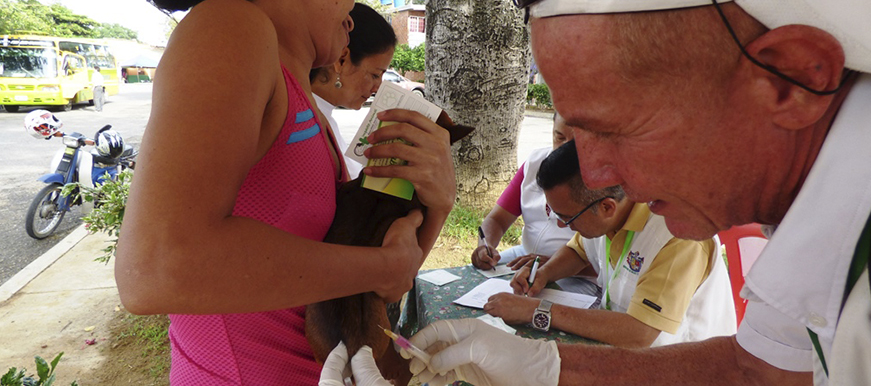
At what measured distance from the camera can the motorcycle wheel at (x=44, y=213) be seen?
203 inches

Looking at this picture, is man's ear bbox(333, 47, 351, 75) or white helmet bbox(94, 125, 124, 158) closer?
man's ear bbox(333, 47, 351, 75)

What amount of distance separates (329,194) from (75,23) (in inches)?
1898

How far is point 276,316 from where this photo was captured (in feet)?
3.52

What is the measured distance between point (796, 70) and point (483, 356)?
110cm

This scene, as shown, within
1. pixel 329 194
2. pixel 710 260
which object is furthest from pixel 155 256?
pixel 710 260

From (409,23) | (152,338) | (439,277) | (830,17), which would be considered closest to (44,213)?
(152,338)

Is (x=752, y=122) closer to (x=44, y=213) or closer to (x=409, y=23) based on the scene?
(x=44, y=213)

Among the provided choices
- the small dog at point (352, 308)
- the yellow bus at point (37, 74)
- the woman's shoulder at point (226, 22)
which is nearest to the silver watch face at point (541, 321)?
the small dog at point (352, 308)

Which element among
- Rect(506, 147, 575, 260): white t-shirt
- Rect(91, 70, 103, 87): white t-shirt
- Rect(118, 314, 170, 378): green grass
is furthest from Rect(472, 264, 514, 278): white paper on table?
Rect(91, 70, 103, 87): white t-shirt

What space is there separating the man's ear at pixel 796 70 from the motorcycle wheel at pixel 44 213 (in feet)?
21.1

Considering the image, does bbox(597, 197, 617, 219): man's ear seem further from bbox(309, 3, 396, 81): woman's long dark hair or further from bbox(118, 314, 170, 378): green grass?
bbox(118, 314, 170, 378): green grass

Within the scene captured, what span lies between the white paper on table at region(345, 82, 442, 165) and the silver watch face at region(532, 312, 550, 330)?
3.56ft

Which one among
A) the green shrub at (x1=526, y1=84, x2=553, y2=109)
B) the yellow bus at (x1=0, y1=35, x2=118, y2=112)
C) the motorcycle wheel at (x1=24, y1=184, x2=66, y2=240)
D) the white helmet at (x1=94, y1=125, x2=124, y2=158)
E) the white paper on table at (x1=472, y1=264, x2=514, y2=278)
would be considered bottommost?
the green shrub at (x1=526, y1=84, x2=553, y2=109)

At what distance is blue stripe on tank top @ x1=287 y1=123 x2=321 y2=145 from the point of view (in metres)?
0.95
